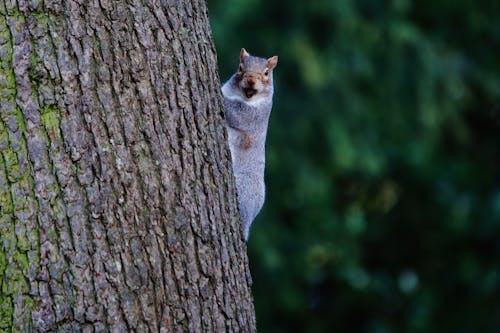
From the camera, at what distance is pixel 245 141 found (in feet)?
10.8

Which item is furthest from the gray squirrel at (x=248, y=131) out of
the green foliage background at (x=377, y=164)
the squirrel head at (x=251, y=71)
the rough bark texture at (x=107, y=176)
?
the green foliage background at (x=377, y=164)

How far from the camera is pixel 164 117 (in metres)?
2.11

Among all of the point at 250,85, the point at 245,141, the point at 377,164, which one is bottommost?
the point at 377,164

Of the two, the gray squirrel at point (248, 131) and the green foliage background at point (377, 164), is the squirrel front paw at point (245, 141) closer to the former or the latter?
the gray squirrel at point (248, 131)

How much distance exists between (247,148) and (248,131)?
6cm

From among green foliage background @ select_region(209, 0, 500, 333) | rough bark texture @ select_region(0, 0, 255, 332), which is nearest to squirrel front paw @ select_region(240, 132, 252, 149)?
rough bark texture @ select_region(0, 0, 255, 332)

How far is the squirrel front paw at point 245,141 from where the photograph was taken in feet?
10.7

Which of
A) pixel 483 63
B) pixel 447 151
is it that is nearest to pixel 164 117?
pixel 483 63

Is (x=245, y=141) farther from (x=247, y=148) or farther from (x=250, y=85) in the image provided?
(x=250, y=85)

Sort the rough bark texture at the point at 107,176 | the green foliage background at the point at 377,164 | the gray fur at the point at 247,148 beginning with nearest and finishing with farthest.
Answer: the rough bark texture at the point at 107,176, the gray fur at the point at 247,148, the green foliage background at the point at 377,164

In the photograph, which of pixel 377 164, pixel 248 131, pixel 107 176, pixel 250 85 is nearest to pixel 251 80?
pixel 250 85

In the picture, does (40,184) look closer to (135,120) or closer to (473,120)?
(135,120)

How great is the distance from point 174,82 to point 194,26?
0.16 m

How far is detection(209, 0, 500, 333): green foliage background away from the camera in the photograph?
19.9ft
